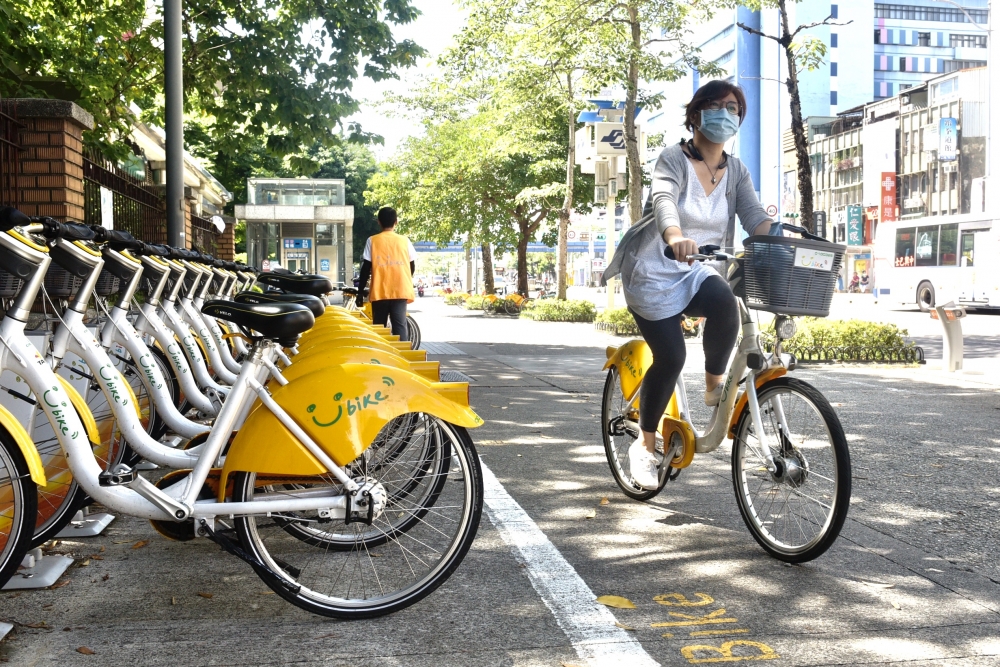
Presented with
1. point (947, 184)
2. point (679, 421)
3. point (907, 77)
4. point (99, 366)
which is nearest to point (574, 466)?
point (679, 421)

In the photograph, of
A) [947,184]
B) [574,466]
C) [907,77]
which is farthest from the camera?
[907,77]

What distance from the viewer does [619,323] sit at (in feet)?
73.0

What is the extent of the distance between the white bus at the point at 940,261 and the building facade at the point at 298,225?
19.2 meters

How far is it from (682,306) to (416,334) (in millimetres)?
8885

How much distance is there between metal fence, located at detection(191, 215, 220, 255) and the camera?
18.9m

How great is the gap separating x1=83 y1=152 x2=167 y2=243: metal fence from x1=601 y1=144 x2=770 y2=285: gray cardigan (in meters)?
6.07

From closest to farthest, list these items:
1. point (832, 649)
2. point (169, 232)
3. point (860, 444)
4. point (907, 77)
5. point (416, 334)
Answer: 1. point (832, 649)
2. point (860, 444)
3. point (169, 232)
4. point (416, 334)
5. point (907, 77)

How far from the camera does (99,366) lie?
3.91m

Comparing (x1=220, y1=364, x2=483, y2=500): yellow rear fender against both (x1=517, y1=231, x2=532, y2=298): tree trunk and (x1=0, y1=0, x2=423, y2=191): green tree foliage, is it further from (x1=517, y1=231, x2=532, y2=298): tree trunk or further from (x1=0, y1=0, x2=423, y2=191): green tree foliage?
(x1=517, y1=231, x2=532, y2=298): tree trunk

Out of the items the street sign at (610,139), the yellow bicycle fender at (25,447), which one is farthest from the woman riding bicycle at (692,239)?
the street sign at (610,139)

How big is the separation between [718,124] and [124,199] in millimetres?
8380

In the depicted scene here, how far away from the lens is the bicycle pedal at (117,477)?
3.36 metres

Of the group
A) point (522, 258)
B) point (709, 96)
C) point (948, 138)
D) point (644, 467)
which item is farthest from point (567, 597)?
point (948, 138)

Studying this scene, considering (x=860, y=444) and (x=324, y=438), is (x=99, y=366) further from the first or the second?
(x=860, y=444)
